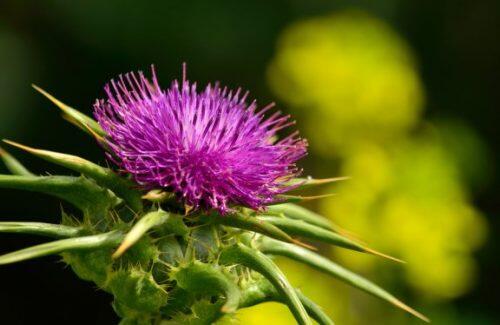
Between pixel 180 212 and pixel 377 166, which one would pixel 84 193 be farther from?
pixel 377 166

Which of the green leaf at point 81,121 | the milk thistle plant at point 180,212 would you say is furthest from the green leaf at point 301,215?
the green leaf at point 81,121

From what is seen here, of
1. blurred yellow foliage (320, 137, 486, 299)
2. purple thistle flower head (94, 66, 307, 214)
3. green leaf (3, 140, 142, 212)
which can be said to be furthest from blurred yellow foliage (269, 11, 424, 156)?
green leaf (3, 140, 142, 212)

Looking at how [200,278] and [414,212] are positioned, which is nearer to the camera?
[200,278]

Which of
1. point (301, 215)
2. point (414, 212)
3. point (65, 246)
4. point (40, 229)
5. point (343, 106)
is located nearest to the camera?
point (65, 246)

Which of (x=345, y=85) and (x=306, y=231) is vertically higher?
(x=345, y=85)

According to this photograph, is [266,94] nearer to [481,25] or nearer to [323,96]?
[323,96]

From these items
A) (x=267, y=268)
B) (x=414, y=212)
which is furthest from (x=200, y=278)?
(x=414, y=212)

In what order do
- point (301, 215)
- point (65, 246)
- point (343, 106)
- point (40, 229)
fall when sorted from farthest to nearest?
point (343, 106)
point (301, 215)
point (40, 229)
point (65, 246)

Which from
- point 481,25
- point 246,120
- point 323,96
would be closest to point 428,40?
point 481,25
